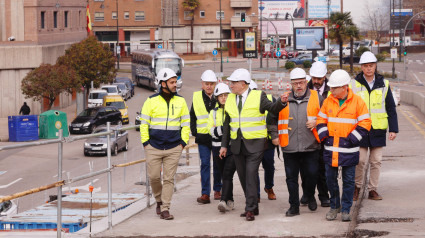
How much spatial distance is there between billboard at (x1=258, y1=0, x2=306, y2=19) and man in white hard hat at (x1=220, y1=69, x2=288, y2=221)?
134770 millimetres

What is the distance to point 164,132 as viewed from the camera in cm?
1092

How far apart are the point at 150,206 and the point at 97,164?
1.10m

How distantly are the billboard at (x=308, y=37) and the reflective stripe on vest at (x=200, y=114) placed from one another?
63822 millimetres

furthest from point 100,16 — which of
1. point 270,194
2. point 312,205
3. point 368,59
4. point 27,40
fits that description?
point 312,205

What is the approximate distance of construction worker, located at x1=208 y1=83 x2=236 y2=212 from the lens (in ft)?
37.4

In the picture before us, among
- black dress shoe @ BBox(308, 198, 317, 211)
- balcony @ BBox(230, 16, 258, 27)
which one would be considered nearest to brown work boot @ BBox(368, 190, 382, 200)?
black dress shoe @ BBox(308, 198, 317, 211)

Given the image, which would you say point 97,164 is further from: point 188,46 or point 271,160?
point 188,46

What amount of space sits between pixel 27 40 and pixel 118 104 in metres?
10.3

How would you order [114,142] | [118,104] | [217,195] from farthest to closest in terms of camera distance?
[118,104] → [217,195] → [114,142]

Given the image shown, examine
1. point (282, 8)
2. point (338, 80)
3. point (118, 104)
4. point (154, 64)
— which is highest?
point (282, 8)

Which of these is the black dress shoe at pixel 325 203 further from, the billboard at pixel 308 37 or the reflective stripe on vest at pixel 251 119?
the billboard at pixel 308 37

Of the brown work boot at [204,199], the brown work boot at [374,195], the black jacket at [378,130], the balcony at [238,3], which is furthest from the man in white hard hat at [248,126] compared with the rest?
the balcony at [238,3]

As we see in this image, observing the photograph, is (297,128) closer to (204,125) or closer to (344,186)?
(344,186)

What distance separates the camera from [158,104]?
1095 centimetres
